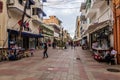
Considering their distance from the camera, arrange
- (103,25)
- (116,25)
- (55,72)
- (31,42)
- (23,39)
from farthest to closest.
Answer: (31,42) → (23,39) → (103,25) → (116,25) → (55,72)

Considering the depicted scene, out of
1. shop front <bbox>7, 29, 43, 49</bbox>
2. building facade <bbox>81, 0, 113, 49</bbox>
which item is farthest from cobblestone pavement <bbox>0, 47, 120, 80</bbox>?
shop front <bbox>7, 29, 43, 49</bbox>

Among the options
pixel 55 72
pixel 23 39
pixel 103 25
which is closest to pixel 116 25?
pixel 103 25

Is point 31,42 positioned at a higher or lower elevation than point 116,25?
lower

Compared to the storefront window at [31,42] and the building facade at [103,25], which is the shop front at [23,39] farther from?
the building facade at [103,25]

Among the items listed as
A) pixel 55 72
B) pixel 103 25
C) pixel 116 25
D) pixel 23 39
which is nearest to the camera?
pixel 55 72

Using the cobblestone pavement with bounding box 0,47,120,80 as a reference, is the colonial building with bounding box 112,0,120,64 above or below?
above

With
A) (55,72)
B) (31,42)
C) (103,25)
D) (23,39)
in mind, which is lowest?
(55,72)

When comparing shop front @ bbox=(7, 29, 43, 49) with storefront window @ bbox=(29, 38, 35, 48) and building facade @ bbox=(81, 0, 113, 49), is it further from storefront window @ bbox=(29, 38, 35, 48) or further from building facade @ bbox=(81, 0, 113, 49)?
building facade @ bbox=(81, 0, 113, 49)

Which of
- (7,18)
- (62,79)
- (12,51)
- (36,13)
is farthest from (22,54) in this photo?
(36,13)

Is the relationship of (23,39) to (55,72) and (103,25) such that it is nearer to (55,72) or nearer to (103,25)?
(103,25)

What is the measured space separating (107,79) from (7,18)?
57.2ft

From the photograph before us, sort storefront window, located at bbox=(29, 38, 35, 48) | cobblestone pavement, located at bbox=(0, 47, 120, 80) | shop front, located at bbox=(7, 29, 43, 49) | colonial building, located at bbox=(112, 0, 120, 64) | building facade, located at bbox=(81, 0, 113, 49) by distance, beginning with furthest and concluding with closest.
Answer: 1. storefront window, located at bbox=(29, 38, 35, 48)
2. shop front, located at bbox=(7, 29, 43, 49)
3. building facade, located at bbox=(81, 0, 113, 49)
4. colonial building, located at bbox=(112, 0, 120, 64)
5. cobblestone pavement, located at bbox=(0, 47, 120, 80)

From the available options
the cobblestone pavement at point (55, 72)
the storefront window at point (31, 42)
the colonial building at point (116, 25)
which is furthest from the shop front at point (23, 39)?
the colonial building at point (116, 25)

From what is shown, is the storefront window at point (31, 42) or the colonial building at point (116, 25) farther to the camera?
the storefront window at point (31, 42)
